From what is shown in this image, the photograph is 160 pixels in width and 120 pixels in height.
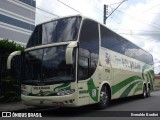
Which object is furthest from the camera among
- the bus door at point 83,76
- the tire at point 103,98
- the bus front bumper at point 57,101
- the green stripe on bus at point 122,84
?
the green stripe on bus at point 122,84

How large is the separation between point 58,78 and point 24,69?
6.58 feet

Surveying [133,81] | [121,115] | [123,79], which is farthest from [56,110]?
[133,81]

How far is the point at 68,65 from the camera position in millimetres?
12414

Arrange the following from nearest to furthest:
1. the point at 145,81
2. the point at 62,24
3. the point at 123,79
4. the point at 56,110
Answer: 1. the point at 62,24
2. the point at 56,110
3. the point at 123,79
4. the point at 145,81

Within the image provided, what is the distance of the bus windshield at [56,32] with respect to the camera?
42.8 ft

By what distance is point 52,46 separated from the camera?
42.3 ft

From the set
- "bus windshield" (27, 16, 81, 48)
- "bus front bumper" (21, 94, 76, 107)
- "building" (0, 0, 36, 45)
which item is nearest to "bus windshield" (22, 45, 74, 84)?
"bus windshield" (27, 16, 81, 48)

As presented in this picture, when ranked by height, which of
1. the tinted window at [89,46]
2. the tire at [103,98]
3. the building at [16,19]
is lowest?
the tire at [103,98]

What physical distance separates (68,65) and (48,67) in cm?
83

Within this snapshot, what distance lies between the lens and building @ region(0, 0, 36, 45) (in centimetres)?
8819

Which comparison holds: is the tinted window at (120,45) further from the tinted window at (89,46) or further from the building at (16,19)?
the building at (16,19)

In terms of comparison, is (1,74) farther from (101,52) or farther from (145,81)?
(145,81)

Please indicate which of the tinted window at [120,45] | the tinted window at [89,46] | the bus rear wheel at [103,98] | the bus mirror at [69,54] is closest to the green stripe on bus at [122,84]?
the bus rear wheel at [103,98]

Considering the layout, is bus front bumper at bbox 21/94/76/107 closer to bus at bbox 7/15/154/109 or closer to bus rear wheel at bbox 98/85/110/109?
bus at bbox 7/15/154/109
